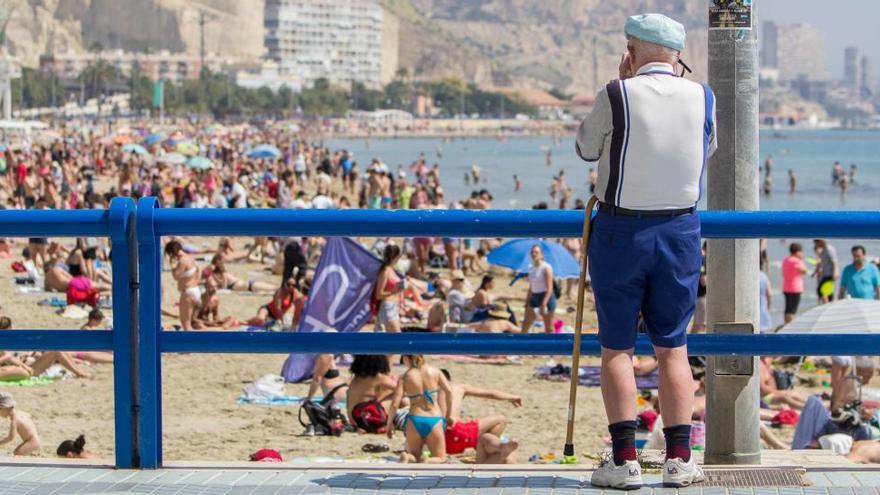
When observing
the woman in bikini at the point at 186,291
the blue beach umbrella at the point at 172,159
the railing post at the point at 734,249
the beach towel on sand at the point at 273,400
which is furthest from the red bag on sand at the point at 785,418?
the blue beach umbrella at the point at 172,159

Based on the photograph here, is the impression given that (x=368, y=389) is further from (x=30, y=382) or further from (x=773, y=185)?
(x=773, y=185)

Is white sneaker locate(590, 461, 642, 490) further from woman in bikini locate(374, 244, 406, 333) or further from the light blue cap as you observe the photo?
woman in bikini locate(374, 244, 406, 333)

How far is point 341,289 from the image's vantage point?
10.9 metres

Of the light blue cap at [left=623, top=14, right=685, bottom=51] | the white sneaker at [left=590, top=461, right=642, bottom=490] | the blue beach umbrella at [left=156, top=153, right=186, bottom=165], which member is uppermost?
the light blue cap at [left=623, top=14, right=685, bottom=51]

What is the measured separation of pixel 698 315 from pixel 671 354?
1003 centimetres

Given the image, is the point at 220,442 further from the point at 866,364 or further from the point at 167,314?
the point at 167,314

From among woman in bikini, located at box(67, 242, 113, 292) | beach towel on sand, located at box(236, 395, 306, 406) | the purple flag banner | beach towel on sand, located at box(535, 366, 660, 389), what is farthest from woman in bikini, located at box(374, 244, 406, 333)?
woman in bikini, located at box(67, 242, 113, 292)

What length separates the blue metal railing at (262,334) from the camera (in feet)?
14.2

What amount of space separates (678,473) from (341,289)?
6947 millimetres

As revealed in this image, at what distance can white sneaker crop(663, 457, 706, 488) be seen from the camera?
4137mm

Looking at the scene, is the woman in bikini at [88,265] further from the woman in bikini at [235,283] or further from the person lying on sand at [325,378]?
the person lying on sand at [325,378]

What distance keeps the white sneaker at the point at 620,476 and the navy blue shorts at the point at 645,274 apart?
342mm

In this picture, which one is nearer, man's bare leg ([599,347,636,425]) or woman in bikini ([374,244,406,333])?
man's bare leg ([599,347,636,425])

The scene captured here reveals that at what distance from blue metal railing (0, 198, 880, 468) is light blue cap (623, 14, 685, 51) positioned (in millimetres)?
572
